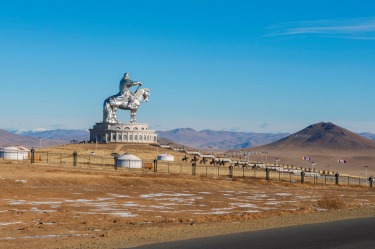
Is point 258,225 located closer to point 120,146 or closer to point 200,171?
point 200,171

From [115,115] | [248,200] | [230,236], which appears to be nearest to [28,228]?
[230,236]

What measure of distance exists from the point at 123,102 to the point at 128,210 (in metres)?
83.6

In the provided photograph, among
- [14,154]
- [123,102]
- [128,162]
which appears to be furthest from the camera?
[123,102]

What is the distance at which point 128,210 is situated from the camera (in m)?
30.6

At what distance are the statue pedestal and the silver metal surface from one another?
184 centimetres

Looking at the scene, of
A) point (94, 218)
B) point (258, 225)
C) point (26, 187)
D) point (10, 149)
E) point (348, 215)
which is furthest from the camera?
point (10, 149)

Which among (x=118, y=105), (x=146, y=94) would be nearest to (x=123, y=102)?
(x=118, y=105)

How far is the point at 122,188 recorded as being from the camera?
44.8 m

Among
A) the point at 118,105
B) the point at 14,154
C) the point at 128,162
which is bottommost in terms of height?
the point at 128,162

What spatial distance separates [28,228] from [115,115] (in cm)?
9186

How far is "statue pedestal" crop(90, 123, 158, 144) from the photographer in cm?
11044

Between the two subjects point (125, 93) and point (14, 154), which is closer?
point (14, 154)

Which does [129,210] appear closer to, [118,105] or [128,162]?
[128,162]

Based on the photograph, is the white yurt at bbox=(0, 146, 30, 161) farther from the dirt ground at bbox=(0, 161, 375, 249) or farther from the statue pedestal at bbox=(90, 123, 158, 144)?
the statue pedestal at bbox=(90, 123, 158, 144)
